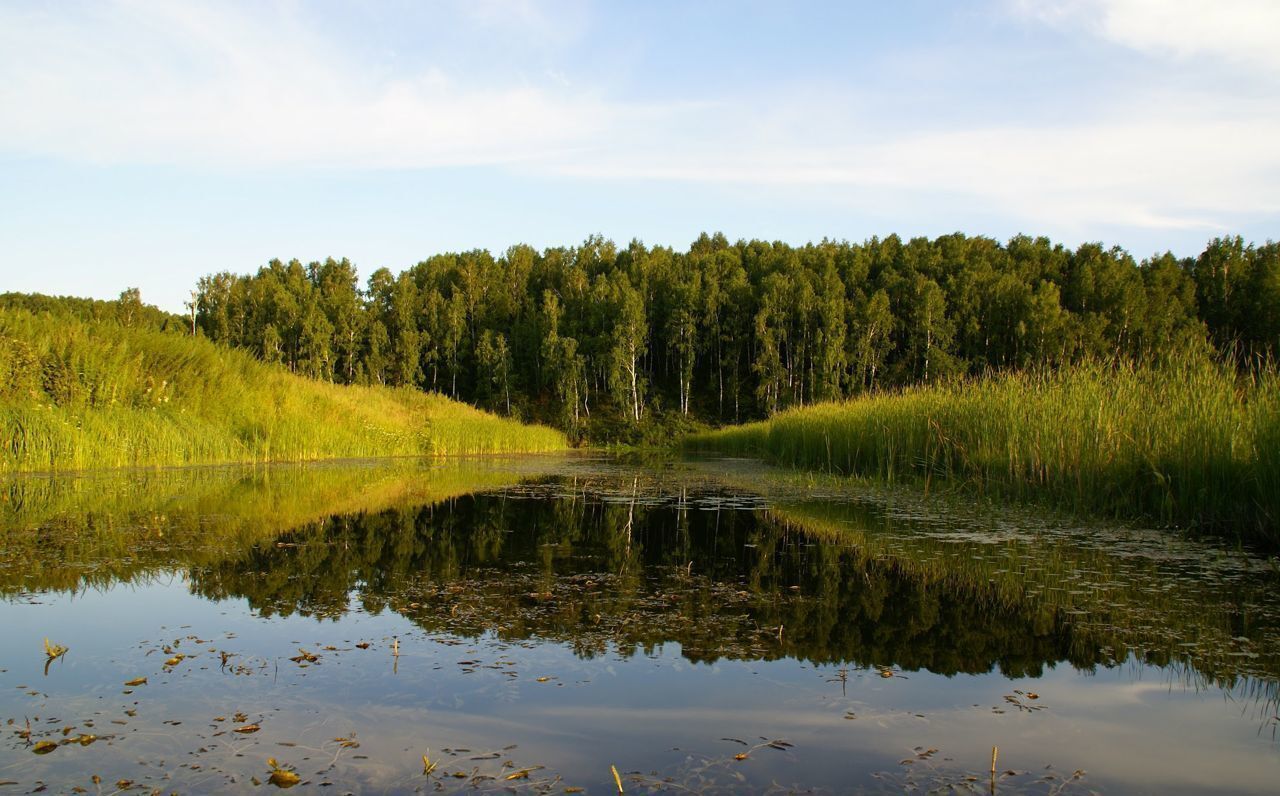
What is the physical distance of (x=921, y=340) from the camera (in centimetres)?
5034

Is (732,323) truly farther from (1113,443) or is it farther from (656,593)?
(656,593)

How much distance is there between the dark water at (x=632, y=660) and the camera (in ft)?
7.97

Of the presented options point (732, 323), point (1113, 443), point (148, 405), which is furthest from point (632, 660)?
Answer: point (732, 323)

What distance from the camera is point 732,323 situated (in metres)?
53.6

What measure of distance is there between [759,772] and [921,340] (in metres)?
51.4

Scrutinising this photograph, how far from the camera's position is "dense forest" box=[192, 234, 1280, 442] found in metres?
46.6

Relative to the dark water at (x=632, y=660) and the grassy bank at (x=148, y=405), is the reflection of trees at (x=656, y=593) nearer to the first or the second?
the dark water at (x=632, y=660)

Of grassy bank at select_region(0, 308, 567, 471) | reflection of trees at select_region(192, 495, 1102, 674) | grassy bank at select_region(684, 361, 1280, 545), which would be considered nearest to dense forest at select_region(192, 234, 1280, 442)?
grassy bank at select_region(0, 308, 567, 471)

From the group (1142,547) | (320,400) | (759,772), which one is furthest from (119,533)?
(320,400)

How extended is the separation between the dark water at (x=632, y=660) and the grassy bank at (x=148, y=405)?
18.5ft

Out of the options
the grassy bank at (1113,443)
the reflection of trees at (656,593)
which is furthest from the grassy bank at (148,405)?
the grassy bank at (1113,443)

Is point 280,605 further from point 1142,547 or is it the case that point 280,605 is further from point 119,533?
point 1142,547

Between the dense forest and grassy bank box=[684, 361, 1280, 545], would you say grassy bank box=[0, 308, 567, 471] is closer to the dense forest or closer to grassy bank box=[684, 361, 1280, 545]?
grassy bank box=[684, 361, 1280, 545]

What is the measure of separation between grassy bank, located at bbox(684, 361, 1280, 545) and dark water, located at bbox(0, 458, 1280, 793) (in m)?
0.73
